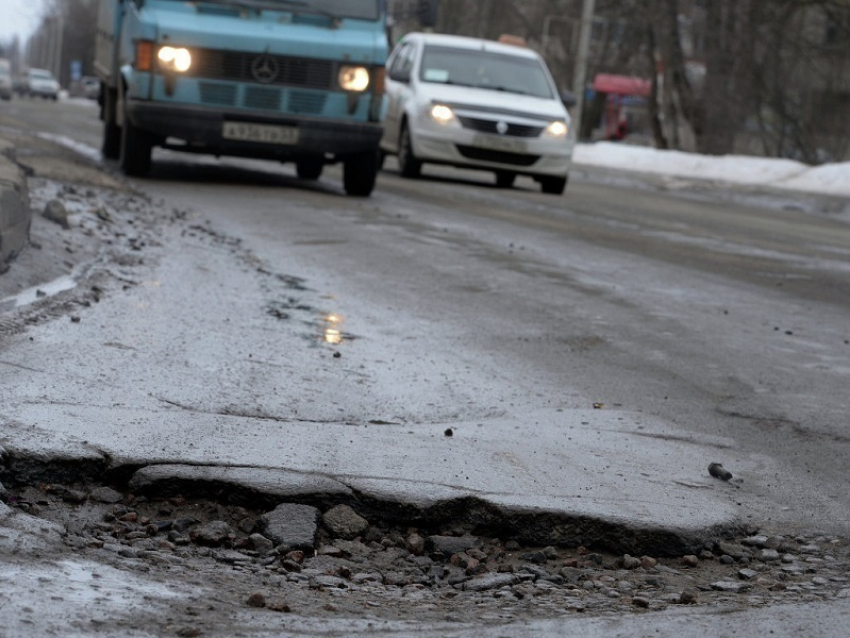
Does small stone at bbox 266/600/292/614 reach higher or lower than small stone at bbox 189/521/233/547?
higher

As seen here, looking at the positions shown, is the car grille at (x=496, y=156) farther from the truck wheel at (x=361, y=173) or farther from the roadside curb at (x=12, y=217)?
the roadside curb at (x=12, y=217)

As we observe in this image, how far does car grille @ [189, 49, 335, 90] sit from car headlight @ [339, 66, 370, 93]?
9 centimetres

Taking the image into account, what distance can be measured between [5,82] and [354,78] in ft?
166

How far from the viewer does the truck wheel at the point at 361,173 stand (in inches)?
500

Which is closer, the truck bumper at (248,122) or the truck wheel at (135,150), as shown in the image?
the truck bumper at (248,122)

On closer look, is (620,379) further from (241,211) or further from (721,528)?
(241,211)

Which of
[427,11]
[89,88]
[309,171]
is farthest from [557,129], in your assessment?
[89,88]

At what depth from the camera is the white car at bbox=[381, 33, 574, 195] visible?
16406 mm

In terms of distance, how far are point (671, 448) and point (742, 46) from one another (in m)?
26.7

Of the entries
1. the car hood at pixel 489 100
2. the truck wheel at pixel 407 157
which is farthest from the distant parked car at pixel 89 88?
the car hood at pixel 489 100

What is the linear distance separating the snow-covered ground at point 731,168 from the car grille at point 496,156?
6.40m

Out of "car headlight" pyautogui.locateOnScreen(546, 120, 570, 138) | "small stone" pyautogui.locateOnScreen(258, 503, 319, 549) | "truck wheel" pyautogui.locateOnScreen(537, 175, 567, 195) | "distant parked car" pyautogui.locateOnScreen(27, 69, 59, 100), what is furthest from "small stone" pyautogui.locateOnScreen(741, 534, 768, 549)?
"distant parked car" pyautogui.locateOnScreen(27, 69, 59, 100)

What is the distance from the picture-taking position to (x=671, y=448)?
4.18 m

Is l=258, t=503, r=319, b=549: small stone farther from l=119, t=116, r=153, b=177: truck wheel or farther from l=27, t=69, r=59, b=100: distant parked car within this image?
l=27, t=69, r=59, b=100: distant parked car
